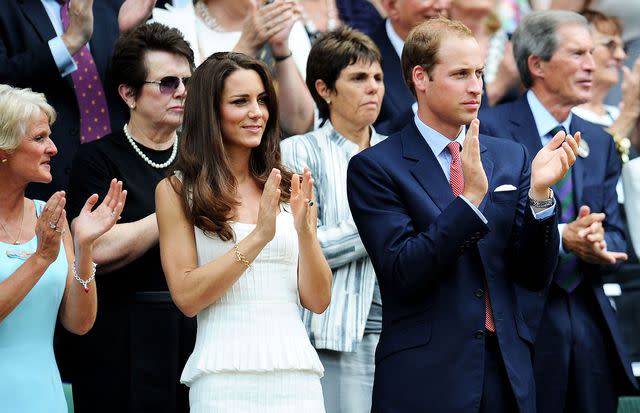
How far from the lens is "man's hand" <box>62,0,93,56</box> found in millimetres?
5449

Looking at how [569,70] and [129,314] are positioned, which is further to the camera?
[569,70]

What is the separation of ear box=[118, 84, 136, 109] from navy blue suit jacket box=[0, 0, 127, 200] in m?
0.29

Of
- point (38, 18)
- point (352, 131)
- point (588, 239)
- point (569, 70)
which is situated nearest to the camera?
point (588, 239)

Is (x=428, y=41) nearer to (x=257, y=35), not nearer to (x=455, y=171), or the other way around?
(x=455, y=171)

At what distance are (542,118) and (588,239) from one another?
2.77ft

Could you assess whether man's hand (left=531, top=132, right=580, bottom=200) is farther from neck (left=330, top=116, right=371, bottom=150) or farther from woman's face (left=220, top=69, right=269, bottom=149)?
neck (left=330, top=116, right=371, bottom=150)

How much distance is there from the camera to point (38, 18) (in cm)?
569

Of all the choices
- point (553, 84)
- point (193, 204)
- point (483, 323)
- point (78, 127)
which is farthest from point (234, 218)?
point (553, 84)

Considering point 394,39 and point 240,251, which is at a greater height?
point 394,39

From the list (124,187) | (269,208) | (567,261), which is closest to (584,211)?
(567,261)

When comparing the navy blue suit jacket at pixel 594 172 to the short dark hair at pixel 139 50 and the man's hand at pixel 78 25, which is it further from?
the man's hand at pixel 78 25

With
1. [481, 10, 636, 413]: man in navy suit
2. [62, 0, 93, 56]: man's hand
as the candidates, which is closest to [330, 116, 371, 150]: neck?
[481, 10, 636, 413]: man in navy suit

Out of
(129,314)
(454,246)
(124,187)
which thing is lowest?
(129,314)

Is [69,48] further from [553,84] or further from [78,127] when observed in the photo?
[553,84]
